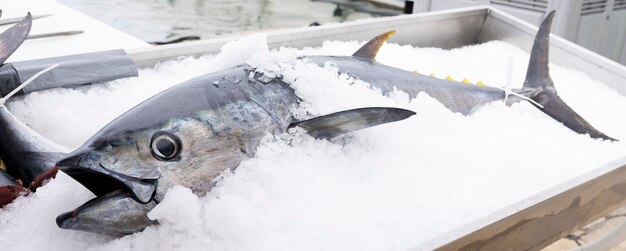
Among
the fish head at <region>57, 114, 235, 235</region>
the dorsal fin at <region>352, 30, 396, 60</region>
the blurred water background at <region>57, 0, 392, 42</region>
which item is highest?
the dorsal fin at <region>352, 30, 396, 60</region>

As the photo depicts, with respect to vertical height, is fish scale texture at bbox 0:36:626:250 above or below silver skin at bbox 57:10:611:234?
below

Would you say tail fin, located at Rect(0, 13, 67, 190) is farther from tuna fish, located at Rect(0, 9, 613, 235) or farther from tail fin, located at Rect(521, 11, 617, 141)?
tail fin, located at Rect(521, 11, 617, 141)

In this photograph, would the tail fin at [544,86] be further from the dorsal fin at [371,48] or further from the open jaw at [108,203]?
the open jaw at [108,203]

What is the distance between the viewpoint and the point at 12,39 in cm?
139

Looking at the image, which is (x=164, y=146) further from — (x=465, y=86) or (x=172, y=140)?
(x=465, y=86)

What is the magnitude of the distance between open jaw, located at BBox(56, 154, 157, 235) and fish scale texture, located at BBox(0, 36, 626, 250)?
0.03 m

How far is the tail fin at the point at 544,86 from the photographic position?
5.56 feet

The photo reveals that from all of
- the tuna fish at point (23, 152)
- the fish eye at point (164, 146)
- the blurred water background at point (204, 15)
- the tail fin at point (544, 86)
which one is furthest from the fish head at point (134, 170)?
the blurred water background at point (204, 15)

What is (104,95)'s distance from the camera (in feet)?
5.31

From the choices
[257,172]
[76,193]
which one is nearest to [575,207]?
[257,172]

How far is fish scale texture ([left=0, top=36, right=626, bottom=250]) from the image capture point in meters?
0.96

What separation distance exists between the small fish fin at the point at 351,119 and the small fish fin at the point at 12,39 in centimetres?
81

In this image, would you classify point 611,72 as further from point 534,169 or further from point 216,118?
point 216,118

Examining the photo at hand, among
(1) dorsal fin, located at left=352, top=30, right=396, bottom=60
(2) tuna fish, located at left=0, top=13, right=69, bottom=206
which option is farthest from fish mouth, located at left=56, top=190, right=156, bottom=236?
(1) dorsal fin, located at left=352, top=30, right=396, bottom=60
